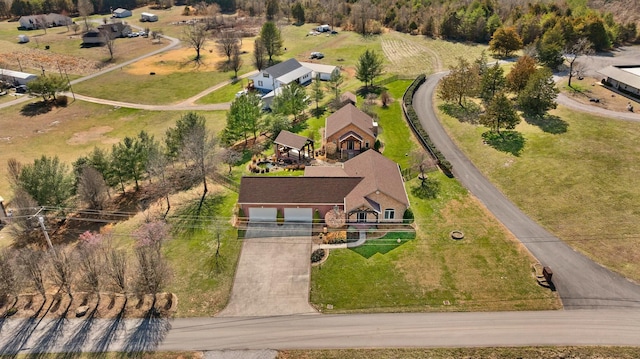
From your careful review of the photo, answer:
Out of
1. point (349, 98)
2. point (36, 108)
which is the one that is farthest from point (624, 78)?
point (36, 108)

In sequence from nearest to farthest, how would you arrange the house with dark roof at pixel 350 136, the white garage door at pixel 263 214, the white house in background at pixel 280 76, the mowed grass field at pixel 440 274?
1. the mowed grass field at pixel 440 274
2. the white garage door at pixel 263 214
3. the house with dark roof at pixel 350 136
4. the white house in background at pixel 280 76

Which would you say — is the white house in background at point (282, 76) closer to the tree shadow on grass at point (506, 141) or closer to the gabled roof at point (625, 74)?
the tree shadow on grass at point (506, 141)

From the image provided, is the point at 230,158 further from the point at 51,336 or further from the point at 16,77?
the point at 16,77

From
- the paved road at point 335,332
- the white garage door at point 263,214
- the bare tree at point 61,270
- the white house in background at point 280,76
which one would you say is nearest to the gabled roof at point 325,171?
the white garage door at point 263,214

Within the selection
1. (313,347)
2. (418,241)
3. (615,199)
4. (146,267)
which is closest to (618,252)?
(615,199)

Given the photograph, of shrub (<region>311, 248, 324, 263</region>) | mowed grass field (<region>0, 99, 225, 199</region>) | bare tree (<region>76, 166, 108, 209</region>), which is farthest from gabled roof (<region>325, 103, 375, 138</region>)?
bare tree (<region>76, 166, 108, 209</region>)

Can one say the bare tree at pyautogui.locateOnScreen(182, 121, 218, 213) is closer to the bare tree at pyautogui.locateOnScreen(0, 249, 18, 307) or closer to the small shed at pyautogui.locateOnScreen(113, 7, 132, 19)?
the bare tree at pyautogui.locateOnScreen(0, 249, 18, 307)
